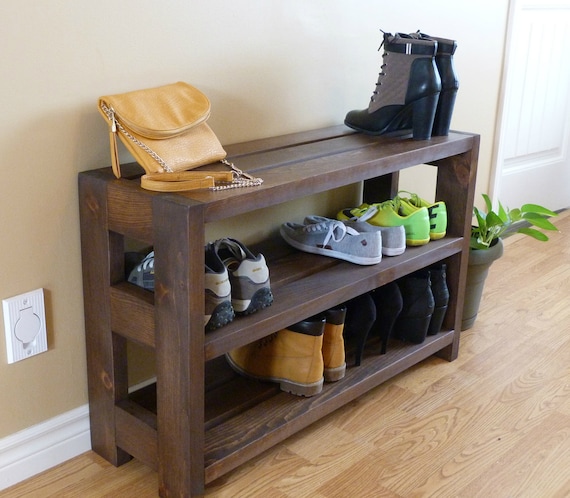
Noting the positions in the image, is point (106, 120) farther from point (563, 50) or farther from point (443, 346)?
point (563, 50)

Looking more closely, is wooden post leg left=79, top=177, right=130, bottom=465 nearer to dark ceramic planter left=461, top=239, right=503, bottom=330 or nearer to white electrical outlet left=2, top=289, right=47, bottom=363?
white electrical outlet left=2, top=289, right=47, bottom=363

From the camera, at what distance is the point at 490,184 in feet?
9.21

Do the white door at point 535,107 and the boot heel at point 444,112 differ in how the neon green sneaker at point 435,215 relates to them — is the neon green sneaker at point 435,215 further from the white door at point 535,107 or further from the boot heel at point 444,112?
the white door at point 535,107

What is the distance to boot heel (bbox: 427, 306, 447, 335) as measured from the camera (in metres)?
1.98

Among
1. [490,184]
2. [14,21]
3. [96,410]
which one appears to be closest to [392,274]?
[96,410]

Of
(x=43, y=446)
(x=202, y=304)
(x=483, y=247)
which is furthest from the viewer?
(x=483, y=247)

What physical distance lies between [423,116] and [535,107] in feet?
4.47

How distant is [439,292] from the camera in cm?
196

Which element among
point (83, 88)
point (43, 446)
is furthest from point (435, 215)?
point (43, 446)

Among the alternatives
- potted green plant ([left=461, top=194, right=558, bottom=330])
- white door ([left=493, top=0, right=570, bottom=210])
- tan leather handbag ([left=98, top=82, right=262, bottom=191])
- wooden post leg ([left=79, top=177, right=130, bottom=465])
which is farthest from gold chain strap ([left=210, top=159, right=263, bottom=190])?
white door ([left=493, top=0, right=570, bottom=210])

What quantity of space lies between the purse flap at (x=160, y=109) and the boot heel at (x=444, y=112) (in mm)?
622

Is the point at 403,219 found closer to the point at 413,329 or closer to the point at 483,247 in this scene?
the point at 413,329

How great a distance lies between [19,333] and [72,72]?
19.4 inches

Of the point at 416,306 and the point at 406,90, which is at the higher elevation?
the point at 406,90
